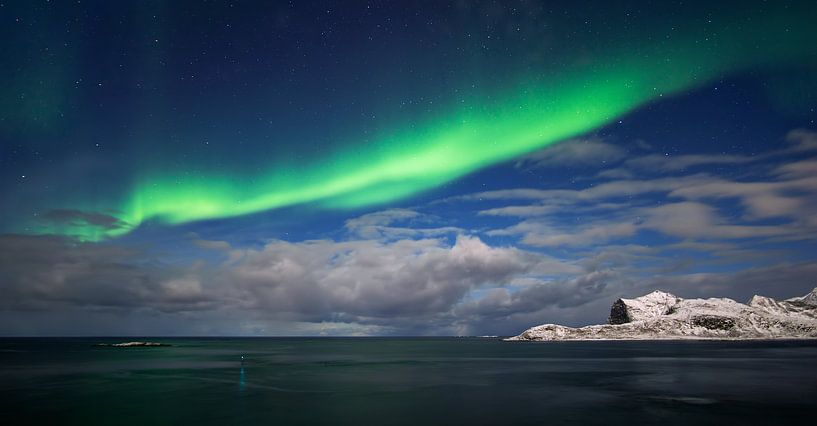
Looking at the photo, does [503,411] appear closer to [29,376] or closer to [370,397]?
[370,397]

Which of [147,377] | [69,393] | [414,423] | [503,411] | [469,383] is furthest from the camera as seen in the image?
[147,377]

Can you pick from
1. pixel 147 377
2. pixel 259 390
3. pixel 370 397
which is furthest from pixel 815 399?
pixel 147 377

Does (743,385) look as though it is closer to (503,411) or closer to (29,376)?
(503,411)

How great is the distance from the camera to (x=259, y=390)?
213ft

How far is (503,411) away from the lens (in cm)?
4578

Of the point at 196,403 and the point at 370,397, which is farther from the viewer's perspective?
the point at 370,397

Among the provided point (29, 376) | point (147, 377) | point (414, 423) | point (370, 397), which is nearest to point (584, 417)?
point (414, 423)

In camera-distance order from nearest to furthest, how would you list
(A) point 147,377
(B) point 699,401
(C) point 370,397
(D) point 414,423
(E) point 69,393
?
(D) point 414,423 < (B) point 699,401 < (C) point 370,397 < (E) point 69,393 < (A) point 147,377

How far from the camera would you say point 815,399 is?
51.1 meters

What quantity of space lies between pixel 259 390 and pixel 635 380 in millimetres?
53322

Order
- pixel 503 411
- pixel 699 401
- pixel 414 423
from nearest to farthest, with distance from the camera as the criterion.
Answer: pixel 414 423
pixel 503 411
pixel 699 401

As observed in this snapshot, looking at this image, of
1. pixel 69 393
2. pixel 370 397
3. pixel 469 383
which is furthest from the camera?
pixel 469 383

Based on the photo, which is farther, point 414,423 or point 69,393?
point 69,393

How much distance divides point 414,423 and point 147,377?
213ft
